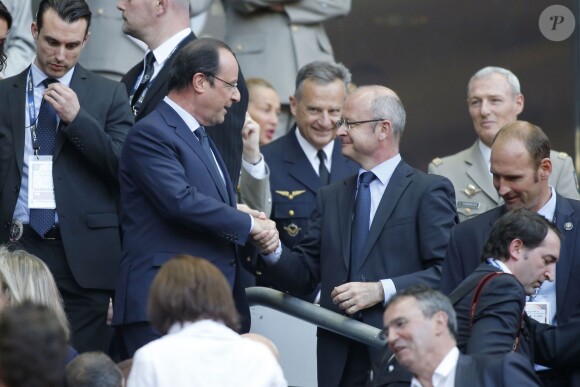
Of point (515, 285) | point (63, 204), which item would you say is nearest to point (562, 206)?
point (515, 285)

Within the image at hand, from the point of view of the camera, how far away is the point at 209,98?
23.3ft

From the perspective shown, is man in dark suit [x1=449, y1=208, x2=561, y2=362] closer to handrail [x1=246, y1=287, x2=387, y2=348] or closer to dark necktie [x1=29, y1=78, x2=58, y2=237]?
handrail [x1=246, y1=287, x2=387, y2=348]

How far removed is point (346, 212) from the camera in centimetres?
751

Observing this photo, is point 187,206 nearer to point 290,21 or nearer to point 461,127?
point 290,21

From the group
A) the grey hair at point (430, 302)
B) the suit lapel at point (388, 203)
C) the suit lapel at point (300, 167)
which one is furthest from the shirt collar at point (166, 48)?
the grey hair at point (430, 302)

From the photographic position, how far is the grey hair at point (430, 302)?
570 cm

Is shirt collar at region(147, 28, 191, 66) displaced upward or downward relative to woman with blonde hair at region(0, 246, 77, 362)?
upward

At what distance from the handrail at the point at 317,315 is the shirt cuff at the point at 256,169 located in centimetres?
89

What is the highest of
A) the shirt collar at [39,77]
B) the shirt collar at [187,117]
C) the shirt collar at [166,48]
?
the shirt collar at [166,48]

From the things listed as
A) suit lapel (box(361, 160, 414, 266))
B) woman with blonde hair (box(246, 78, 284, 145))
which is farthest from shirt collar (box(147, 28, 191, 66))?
woman with blonde hair (box(246, 78, 284, 145))

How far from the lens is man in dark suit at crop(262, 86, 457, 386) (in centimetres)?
733

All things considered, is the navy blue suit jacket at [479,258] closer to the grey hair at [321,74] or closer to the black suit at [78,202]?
the black suit at [78,202]

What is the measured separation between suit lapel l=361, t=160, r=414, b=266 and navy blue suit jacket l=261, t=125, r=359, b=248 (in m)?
1.57

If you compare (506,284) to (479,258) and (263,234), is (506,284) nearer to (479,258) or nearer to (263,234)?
(479,258)
